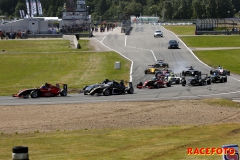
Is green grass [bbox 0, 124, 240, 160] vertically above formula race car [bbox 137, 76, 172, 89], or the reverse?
green grass [bbox 0, 124, 240, 160]

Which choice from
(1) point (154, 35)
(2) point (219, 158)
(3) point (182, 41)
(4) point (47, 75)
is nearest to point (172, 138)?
(2) point (219, 158)

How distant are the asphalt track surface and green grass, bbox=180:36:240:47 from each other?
2277 mm

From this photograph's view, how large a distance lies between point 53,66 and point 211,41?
35.0 m

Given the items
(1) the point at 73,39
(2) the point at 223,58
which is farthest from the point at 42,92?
(1) the point at 73,39

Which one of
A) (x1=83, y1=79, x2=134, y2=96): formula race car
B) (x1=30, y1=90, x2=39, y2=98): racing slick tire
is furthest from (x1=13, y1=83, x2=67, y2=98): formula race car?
(x1=83, y1=79, x2=134, y2=96): formula race car

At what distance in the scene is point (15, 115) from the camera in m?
33.2

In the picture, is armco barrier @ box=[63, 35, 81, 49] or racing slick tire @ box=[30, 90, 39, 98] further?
armco barrier @ box=[63, 35, 81, 49]

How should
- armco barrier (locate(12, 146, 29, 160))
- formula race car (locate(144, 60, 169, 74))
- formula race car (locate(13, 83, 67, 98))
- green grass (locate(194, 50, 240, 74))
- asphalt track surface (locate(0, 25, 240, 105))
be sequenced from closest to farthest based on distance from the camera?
armco barrier (locate(12, 146, 29, 160)), asphalt track surface (locate(0, 25, 240, 105)), formula race car (locate(13, 83, 67, 98)), formula race car (locate(144, 60, 169, 74)), green grass (locate(194, 50, 240, 74))

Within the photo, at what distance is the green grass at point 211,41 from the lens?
9394 cm

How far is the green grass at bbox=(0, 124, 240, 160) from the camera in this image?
1884cm

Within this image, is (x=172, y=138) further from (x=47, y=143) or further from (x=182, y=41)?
(x=182, y=41)

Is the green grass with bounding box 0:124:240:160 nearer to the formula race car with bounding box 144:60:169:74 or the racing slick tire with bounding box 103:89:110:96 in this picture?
the racing slick tire with bounding box 103:89:110:96

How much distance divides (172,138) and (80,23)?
10603 centimetres

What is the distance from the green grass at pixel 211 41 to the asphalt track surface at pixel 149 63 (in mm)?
2277
